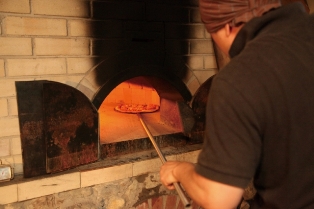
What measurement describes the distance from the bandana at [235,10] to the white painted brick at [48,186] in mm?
1183

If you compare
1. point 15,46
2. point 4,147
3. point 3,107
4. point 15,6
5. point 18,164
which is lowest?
point 18,164

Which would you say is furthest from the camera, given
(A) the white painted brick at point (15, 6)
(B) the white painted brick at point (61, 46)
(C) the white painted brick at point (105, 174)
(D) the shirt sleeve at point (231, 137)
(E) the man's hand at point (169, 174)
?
(C) the white painted brick at point (105, 174)

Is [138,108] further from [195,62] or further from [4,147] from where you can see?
[4,147]

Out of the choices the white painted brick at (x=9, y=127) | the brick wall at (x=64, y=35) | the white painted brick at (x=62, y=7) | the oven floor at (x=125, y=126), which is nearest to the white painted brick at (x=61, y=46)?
the brick wall at (x=64, y=35)

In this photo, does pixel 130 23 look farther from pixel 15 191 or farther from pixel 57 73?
pixel 15 191

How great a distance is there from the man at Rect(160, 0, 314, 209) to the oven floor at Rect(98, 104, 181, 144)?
1.15 meters

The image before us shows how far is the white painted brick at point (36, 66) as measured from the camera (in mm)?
1557

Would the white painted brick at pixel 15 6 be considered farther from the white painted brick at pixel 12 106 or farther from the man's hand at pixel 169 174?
the man's hand at pixel 169 174

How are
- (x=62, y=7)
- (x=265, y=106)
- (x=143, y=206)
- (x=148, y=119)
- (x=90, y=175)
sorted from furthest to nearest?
(x=148, y=119) < (x=143, y=206) < (x=90, y=175) < (x=62, y=7) < (x=265, y=106)

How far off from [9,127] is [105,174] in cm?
58

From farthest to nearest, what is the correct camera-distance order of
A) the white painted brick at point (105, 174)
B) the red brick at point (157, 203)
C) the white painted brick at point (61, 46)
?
1. the red brick at point (157, 203)
2. the white painted brick at point (105, 174)
3. the white painted brick at point (61, 46)

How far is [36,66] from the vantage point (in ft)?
5.29

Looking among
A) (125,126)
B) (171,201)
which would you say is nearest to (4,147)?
(125,126)

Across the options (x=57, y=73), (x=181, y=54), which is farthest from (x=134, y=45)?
(x=57, y=73)
